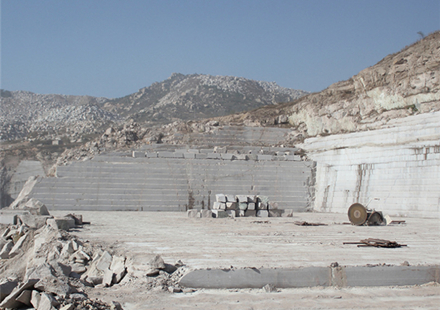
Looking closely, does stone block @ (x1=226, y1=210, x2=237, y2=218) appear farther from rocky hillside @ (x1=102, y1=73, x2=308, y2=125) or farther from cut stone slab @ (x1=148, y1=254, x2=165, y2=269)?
rocky hillside @ (x1=102, y1=73, x2=308, y2=125)

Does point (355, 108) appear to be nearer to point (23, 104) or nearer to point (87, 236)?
point (87, 236)

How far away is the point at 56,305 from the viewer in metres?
4.39

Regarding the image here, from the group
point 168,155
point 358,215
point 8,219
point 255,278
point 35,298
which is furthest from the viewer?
point 168,155

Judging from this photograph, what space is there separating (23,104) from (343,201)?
267ft

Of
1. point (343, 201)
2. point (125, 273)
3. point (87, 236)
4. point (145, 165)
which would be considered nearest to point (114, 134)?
point (145, 165)

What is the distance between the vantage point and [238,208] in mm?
15891

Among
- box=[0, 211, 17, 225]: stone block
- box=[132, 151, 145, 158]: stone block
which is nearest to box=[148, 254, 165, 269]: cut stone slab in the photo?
box=[0, 211, 17, 225]: stone block

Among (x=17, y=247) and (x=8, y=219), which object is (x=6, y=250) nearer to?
(x=17, y=247)

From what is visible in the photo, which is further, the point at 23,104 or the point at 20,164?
the point at 23,104

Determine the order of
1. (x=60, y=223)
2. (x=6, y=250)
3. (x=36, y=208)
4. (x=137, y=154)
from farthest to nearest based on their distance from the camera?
1. (x=137, y=154)
2. (x=36, y=208)
3. (x=60, y=223)
4. (x=6, y=250)

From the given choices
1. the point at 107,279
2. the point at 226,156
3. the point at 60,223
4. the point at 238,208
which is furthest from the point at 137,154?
the point at 107,279

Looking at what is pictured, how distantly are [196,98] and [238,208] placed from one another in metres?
56.3

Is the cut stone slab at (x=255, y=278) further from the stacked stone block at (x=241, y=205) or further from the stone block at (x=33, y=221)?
the stacked stone block at (x=241, y=205)

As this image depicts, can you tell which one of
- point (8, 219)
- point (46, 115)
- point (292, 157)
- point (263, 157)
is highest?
point (46, 115)
